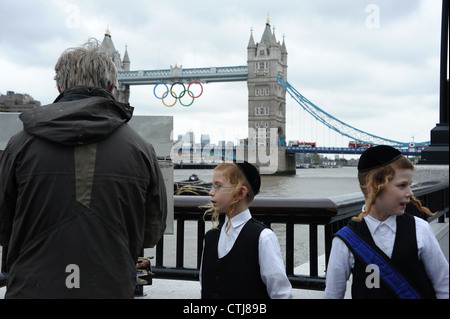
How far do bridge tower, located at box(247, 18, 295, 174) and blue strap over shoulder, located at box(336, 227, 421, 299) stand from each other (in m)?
63.9

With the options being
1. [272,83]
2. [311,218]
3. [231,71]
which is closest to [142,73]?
[231,71]

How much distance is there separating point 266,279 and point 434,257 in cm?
59

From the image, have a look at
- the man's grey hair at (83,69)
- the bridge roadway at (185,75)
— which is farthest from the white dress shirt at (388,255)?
the bridge roadway at (185,75)

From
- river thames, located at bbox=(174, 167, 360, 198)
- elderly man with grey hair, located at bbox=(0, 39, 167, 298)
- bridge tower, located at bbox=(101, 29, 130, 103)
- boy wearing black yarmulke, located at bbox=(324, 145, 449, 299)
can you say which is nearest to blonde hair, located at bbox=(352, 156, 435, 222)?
boy wearing black yarmulke, located at bbox=(324, 145, 449, 299)

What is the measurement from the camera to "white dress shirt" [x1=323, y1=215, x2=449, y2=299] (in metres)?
1.62

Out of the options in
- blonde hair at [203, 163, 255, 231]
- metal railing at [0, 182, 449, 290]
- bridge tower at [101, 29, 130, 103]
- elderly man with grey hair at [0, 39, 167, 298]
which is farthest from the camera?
bridge tower at [101, 29, 130, 103]

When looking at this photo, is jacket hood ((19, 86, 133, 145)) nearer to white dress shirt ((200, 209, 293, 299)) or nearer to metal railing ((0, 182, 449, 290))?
white dress shirt ((200, 209, 293, 299))

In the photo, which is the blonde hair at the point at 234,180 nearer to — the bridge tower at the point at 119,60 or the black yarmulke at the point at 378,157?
the black yarmulke at the point at 378,157

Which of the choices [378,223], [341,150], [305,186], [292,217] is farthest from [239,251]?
[341,150]

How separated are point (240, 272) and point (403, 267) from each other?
58cm

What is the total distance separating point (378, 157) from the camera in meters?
1.70

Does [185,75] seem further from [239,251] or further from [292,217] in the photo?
[239,251]

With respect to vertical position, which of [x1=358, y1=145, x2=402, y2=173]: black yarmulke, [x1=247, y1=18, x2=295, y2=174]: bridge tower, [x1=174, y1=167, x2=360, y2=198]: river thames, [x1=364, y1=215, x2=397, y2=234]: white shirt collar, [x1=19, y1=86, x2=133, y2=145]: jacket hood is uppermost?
[x1=247, y1=18, x2=295, y2=174]: bridge tower

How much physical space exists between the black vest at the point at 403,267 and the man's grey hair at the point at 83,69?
A: 1043 millimetres
